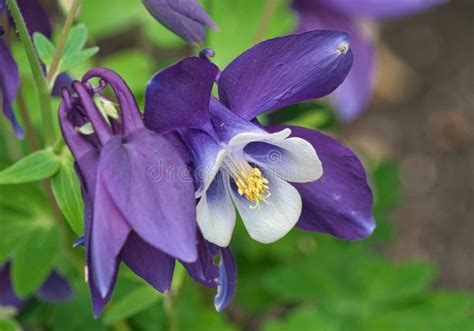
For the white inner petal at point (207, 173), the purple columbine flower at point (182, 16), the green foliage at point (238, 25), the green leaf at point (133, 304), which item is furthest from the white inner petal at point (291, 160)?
the green foliage at point (238, 25)

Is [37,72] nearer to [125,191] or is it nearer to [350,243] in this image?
[125,191]

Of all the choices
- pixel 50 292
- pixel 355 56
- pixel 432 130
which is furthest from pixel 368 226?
pixel 432 130

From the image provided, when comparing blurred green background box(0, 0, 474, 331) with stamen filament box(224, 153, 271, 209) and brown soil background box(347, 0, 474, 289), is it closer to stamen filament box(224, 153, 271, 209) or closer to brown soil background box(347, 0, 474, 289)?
brown soil background box(347, 0, 474, 289)

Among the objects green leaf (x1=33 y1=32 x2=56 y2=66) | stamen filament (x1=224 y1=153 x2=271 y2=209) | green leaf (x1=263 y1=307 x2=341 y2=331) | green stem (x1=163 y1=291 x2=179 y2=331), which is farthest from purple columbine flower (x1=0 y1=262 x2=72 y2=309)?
stamen filament (x1=224 y1=153 x2=271 y2=209)

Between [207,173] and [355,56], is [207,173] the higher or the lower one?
the higher one

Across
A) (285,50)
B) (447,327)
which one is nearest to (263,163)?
(285,50)
